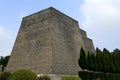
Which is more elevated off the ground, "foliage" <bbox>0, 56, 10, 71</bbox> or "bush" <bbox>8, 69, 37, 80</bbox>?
"foliage" <bbox>0, 56, 10, 71</bbox>

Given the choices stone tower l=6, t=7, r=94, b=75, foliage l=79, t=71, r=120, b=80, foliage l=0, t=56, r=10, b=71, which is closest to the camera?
foliage l=79, t=71, r=120, b=80

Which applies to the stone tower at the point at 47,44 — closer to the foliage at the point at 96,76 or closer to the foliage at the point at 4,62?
the foliage at the point at 96,76

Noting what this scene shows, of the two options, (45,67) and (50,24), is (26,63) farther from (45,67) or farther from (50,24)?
(50,24)

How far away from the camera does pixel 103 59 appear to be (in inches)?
1129

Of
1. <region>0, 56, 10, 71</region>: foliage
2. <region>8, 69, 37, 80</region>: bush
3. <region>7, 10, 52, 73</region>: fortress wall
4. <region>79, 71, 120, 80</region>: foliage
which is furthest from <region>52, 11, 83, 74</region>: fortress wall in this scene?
<region>0, 56, 10, 71</region>: foliage

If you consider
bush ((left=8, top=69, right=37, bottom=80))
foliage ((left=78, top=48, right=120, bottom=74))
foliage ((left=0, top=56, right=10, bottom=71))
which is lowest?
bush ((left=8, top=69, right=37, bottom=80))

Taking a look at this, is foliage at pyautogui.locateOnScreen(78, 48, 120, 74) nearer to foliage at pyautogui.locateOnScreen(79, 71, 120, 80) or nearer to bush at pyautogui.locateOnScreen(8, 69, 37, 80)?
foliage at pyautogui.locateOnScreen(79, 71, 120, 80)

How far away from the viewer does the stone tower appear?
83.7 ft

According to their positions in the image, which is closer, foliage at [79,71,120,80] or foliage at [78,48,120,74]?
foliage at [79,71,120,80]

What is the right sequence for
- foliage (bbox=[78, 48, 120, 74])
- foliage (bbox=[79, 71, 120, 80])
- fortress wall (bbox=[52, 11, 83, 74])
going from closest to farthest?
1. foliage (bbox=[79, 71, 120, 80])
2. foliage (bbox=[78, 48, 120, 74])
3. fortress wall (bbox=[52, 11, 83, 74])

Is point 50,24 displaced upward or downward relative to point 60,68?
upward

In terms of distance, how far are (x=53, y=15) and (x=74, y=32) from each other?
5.02m

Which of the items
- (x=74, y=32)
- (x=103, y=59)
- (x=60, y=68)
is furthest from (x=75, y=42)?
(x=60, y=68)

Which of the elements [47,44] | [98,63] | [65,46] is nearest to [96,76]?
[98,63]
